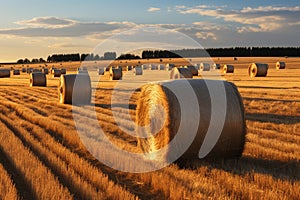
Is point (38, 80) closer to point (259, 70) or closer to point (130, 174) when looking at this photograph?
point (259, 70)

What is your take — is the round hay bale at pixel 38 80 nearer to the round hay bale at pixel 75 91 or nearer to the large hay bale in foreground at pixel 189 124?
the round hay bale at pixel 75 91

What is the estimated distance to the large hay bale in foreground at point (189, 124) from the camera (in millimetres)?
7941

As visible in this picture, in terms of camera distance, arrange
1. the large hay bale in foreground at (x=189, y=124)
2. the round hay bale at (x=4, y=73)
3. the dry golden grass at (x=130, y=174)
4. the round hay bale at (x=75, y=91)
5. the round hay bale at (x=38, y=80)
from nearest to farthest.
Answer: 1. the dry golden grass at (x=130, y=174)
2. the large hay bale in foreground at (x=189, y=124)
3. the round hay bale at (x=75, y=91)
4. the round hay bale at (x=38, y=80)
5. the round hay bale at (x=4, y=73)

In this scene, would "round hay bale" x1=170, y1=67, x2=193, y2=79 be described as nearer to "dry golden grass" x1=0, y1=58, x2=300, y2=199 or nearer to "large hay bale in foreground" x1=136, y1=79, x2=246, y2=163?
"dry golden grass" x1=0, y1=58, x2=300, y2=199

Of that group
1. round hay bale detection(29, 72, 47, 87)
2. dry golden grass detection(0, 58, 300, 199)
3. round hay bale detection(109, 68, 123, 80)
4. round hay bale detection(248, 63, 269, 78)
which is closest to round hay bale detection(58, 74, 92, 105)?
dry golden grass detection(0, 58, 300, 199)

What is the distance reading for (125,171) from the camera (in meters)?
7.39

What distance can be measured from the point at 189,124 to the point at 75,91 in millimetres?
12180

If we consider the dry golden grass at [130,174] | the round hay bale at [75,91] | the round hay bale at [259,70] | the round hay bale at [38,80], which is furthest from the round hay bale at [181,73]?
the dry golden grass at [130,174]

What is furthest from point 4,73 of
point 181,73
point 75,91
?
point 75,91

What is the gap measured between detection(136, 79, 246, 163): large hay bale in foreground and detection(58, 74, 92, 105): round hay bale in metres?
10.9

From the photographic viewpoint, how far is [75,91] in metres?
19.3

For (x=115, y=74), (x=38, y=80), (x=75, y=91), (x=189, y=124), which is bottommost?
(x=38, y=80)

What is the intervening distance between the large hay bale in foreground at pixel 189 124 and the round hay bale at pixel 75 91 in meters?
10.9

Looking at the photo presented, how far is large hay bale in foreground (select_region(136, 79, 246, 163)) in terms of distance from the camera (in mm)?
7941
